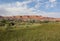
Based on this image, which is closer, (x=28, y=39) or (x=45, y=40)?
(x=45, y=40)

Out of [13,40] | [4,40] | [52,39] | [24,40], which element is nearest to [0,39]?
[4,40]

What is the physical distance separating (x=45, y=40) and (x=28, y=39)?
8.23 ft

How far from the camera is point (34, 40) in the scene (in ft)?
65.5

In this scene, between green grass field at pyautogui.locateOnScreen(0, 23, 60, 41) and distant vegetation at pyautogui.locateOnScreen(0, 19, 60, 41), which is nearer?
green grass field at pyautogui.locateOnScreen(0, 23, 60, 41)

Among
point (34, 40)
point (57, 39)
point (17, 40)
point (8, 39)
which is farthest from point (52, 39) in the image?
point (8, 39)

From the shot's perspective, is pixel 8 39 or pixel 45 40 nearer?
pixel 45 40

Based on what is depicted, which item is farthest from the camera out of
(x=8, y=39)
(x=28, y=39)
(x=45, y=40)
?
(x=8, y=39)

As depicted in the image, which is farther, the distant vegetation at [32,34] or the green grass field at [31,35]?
the distant vegetation at [32,34]

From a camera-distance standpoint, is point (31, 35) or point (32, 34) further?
point (32, 34)

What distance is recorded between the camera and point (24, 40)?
20.2 m

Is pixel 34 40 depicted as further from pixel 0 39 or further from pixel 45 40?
pixel 0 39

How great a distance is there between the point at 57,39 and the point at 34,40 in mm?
2700

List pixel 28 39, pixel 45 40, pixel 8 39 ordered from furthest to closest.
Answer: pixel 8 39 → pixel 28 39 → pixel 45 40

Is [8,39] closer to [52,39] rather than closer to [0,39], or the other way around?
[0,39]
